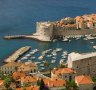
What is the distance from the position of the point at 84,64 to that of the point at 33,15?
36331mm

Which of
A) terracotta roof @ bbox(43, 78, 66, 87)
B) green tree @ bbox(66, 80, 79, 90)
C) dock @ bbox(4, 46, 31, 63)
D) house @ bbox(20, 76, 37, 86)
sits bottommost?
green tree @ bbox(66, 80, 79, 90)

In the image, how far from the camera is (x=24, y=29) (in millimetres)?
65500

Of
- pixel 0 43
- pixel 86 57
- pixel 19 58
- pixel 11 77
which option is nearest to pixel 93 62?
pixel 86 57

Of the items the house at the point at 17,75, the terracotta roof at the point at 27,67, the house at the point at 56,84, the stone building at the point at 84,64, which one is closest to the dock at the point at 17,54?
the terracotta roof at the point at 27,67

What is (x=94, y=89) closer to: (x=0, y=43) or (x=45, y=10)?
(x=0, y=43)

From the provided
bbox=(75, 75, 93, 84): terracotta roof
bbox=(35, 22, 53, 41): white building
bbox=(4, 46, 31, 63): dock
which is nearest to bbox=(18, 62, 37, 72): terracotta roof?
bbox=(75, 75, 93, 84): terracotta roof

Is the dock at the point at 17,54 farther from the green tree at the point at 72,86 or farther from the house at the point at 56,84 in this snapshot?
the green tree at the point at 72,86

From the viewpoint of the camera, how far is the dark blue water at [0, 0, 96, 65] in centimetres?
5591

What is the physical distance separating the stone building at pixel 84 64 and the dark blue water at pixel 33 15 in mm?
11463

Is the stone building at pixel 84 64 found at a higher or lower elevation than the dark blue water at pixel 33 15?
lower

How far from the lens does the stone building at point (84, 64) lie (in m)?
40.4

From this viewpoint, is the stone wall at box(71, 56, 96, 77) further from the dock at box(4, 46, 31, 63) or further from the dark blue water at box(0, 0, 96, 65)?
the dark blue water at box(0, 0, 96, 65)

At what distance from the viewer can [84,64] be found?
4072 cm

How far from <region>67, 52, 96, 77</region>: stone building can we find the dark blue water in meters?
11.5
